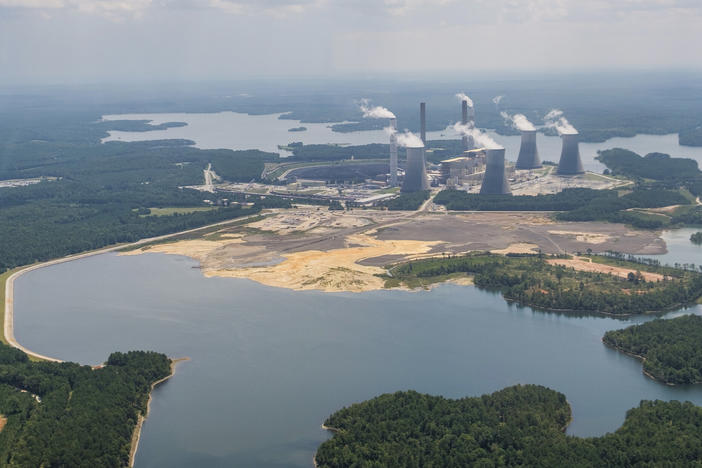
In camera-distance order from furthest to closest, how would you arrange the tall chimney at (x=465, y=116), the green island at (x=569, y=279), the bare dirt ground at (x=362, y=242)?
the tall chimney at (x=465, y=116) < the bare dirt ground at (x=362, y=242) < the green island at (x=569, y=279)

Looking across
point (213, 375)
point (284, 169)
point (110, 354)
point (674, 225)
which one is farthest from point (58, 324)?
point (284, 169)

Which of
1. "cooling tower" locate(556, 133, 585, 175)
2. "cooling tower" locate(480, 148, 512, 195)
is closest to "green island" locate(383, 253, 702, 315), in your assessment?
"cooling tower" locate(480, 148, 512, 195)

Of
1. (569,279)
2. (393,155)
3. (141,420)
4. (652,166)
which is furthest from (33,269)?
(652,166)

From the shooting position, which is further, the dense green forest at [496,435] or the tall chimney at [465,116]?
the tall chimney at [465,116]

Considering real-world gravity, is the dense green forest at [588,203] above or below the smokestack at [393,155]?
below

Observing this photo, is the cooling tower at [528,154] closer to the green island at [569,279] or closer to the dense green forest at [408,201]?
the dense green forest at [408,201]

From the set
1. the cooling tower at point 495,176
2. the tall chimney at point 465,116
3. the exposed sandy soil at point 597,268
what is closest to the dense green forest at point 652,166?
the tall chimney at point 465,116

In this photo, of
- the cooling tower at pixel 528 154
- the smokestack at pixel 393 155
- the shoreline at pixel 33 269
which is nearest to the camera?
the shoreline at pixel 33 269
